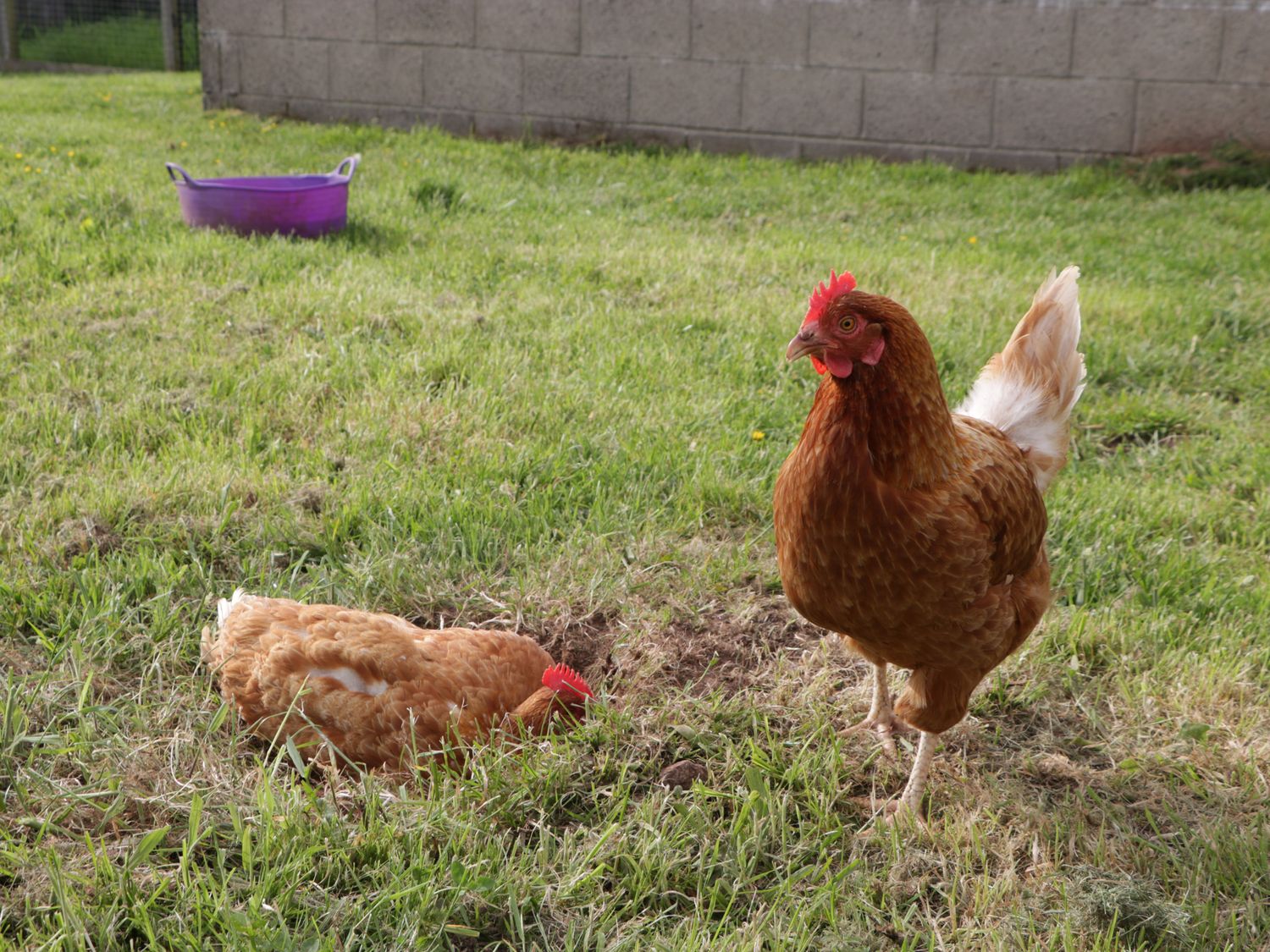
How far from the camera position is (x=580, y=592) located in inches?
114

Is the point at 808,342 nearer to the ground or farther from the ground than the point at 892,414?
farther from the ground

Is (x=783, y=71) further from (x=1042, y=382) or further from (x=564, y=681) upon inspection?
(x=564, y=681)

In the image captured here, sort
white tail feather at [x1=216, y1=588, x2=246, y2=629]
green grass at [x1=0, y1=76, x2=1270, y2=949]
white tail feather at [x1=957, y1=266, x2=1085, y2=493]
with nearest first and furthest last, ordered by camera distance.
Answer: green grass at [x1=0, y1=76, x2=1270, y2=949] → white tail feather at [x1=216, y1=588, x2=246, y2=629] → white tail feather at [x1=957, y1=266, x2=1085, y2=493]

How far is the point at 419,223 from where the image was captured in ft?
20.3

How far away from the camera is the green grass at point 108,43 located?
14.6m

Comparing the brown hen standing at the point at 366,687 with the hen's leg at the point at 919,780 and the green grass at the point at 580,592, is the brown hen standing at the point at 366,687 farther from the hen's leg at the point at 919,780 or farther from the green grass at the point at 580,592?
the hen's leg at the point at 919,780

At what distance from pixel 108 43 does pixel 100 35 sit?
205 millimetres

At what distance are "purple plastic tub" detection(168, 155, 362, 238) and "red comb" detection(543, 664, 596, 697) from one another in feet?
13.3

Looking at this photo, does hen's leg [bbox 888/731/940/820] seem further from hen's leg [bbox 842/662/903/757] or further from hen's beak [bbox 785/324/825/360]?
hen's beak [bbox 785/324/825/360]

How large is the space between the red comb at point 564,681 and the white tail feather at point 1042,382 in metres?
1.26

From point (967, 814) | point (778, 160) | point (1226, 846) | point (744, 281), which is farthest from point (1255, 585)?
point (778, 160)

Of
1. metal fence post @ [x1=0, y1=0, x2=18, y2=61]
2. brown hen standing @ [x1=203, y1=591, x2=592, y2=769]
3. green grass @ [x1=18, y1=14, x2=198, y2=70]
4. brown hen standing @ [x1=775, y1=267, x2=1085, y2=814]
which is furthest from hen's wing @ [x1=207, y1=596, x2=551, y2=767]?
metal fence post @ [x1=0, y1=0, x2=18, y2=61]

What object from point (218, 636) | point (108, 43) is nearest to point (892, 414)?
point (218, 636)

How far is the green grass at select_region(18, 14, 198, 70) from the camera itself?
47.9ft
